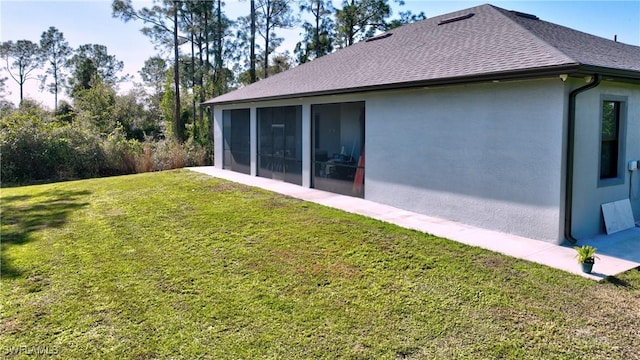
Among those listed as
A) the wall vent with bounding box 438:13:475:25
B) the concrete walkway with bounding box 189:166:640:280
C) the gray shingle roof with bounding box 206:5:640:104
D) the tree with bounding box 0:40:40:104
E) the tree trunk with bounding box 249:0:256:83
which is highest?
the tree with bounding box 0:40:40:104

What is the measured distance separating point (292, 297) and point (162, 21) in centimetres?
2526

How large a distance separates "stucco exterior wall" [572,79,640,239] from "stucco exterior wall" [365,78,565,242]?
0.47 meters

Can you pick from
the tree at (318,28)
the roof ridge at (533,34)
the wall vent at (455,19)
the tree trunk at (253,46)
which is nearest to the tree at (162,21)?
the tree trunk at (253,46)

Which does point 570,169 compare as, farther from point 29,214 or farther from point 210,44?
point 210,44

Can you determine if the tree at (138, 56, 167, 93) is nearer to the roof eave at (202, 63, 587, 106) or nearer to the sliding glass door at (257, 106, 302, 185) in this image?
the sliding glass door at (257, 106, 302, 185)

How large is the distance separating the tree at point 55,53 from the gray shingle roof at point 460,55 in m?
48.2

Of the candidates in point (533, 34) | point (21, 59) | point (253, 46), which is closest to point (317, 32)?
point (253, 46)

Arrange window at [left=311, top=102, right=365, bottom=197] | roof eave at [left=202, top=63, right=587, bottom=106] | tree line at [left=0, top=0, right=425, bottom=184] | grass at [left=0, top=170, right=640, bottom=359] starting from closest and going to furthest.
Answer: grass at [left=0, top=170, right=640, bottom=359] → roof eave at [left=202, top=63, right=587, bottom=106] → window at [left=311, top=102, right=365, bottom=197] → tree line at [left=0, top=0, right=425, bottom=184]

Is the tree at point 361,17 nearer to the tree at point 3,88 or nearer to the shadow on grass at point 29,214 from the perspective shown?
the shadow on grass at point 29,214

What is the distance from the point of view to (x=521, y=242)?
614 cm

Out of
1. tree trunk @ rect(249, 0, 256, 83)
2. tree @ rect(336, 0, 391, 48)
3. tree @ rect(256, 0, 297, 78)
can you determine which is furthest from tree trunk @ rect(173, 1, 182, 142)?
tree @ rect(336, 0, 391, 48)

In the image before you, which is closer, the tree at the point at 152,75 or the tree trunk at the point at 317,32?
the tree trunk at the point at 317,32

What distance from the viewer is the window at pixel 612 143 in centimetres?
668

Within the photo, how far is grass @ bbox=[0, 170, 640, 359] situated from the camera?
11.7 feet
